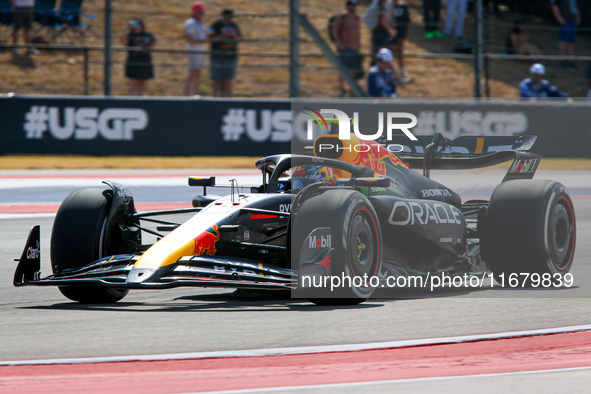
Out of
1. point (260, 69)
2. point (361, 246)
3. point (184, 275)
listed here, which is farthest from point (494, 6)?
point (184, 275)

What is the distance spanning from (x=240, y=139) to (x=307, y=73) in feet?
A: 5.30

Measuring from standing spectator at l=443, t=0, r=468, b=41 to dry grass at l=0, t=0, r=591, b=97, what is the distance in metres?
0.22

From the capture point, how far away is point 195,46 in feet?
52.6

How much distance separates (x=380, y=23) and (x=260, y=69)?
2301mm

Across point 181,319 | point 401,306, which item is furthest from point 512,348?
point 181,319

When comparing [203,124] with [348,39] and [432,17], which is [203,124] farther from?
[432,17]

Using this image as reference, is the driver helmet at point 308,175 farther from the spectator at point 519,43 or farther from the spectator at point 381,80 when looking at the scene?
the spectator at point 519,43

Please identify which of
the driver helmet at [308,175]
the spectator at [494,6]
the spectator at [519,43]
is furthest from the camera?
the spectator at [494,6]

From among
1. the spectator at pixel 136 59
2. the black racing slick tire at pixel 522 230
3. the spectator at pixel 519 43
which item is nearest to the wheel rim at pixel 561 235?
the black racing slick tire at pixel 522 230

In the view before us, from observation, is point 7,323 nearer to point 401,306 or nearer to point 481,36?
point 401,306

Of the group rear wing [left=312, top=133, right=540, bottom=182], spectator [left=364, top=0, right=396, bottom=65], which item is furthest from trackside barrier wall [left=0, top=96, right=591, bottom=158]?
rear wing [left=312, top=133, right=540, bottom=182]

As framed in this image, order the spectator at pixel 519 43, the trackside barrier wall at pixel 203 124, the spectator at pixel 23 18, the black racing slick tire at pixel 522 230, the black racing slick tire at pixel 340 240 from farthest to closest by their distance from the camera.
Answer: the spectator at pixel 519 43, the spectator at pixel 23 18, the trackside barrier wall at pixel 203 124, the black racing slick tire at pixel 522 230, the black racing slick tire at pixel 340 240

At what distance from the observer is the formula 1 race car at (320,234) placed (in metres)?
5.30

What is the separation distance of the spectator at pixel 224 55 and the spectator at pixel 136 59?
109 centimetres
